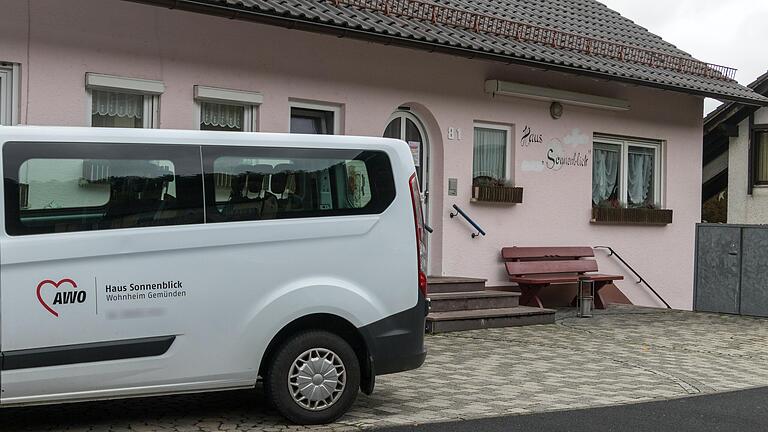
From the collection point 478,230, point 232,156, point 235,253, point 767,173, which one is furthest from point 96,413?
point 767,173

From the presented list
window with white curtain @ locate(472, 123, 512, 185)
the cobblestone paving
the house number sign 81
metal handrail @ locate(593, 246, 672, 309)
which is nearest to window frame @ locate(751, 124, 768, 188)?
metal handrail @ locate(593, 246, 672, 309)

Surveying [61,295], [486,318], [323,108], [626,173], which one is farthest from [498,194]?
[61,295]

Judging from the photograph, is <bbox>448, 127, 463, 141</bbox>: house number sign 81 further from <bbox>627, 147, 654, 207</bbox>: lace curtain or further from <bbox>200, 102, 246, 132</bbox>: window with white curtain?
<bbox>627, 147, 654, 207</bbox>: lace curtain

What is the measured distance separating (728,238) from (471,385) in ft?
30.6

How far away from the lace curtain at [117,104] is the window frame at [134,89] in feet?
0.15

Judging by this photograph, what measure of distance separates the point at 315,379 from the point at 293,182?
1380 mm

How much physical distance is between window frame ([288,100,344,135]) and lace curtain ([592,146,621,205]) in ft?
17.4

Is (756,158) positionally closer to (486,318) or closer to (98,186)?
(486,318)

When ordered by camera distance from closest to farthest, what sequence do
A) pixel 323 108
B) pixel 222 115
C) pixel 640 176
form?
pixel 222 115 < pixel 323 108 < pixel 640 176

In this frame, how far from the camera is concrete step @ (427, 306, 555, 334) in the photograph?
1226 cm

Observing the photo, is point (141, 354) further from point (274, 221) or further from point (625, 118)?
point (625, 118)

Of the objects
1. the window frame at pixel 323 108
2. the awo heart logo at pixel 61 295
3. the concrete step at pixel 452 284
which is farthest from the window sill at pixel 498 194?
the awo heart logo at pixel 61 295

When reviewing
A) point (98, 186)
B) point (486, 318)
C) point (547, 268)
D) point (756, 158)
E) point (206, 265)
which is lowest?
point (486, 318)

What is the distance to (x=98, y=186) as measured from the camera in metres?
6.56
